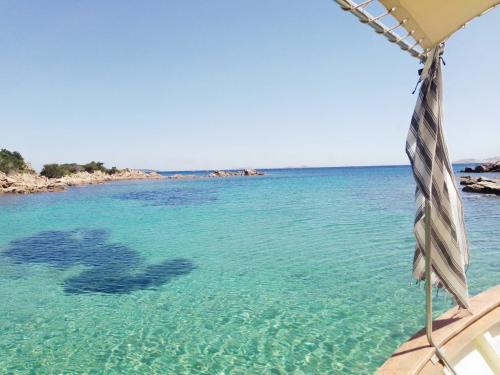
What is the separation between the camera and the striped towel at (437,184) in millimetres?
3186

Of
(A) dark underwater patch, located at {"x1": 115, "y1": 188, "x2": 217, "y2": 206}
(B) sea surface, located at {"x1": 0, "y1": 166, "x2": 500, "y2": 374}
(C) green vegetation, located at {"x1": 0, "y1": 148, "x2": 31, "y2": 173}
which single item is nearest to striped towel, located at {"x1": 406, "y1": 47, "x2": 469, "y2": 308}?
(B) sea surface, located at {"x1": 0, "y1": 166, "x2": 500, "y2": 374}

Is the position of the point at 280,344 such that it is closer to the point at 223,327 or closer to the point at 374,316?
the point at 223,327

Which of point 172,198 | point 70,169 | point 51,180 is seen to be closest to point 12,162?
point 51,180

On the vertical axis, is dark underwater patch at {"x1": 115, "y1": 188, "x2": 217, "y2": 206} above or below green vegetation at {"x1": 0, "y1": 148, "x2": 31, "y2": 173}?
below

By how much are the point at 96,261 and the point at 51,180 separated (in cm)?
5450

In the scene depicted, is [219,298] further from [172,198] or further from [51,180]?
[51,180]

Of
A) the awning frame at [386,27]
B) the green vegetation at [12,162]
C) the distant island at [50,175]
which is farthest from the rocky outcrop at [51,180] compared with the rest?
the awning frame at [386,27]

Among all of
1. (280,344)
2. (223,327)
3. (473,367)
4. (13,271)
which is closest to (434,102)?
(473,367)

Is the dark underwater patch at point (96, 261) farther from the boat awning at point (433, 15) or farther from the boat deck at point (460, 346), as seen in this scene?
the boat awning at point (433, 15)

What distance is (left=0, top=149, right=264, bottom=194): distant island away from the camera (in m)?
48.0

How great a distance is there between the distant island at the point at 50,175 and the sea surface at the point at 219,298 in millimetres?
36324

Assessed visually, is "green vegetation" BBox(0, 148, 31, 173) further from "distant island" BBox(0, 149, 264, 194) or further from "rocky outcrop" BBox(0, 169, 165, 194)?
"rocky outcrop" BBox(0, 169, 165, 194)

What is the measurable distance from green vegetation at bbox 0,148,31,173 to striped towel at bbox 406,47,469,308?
6549cm

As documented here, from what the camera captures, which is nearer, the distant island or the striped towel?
the striped towel
